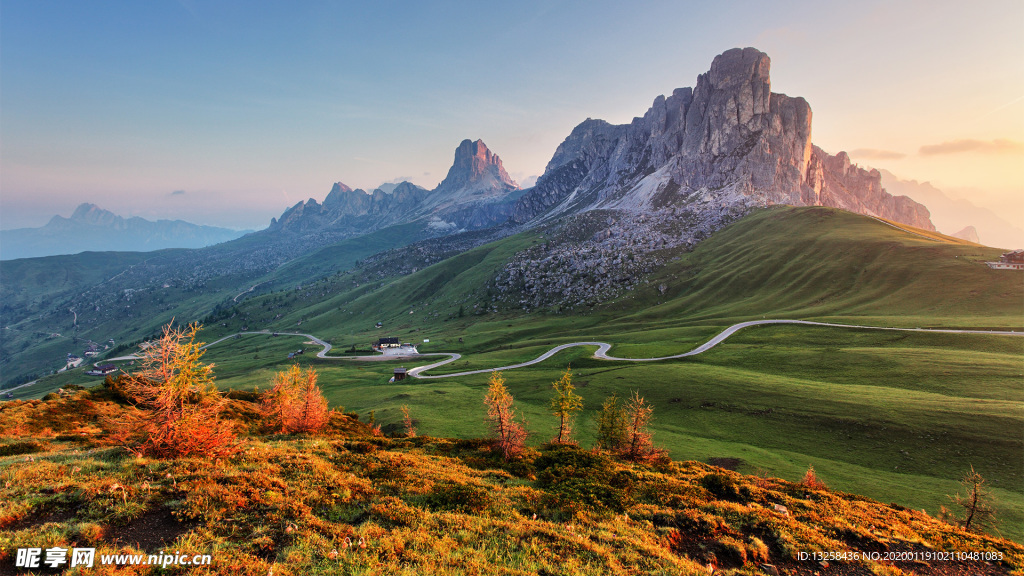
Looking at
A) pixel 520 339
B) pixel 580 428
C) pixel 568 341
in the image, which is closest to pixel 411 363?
pixel 520 339

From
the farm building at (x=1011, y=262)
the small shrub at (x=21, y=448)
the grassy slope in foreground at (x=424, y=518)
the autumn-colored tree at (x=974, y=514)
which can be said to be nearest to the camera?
the grassy slope in foreground at (x=424, y=518)

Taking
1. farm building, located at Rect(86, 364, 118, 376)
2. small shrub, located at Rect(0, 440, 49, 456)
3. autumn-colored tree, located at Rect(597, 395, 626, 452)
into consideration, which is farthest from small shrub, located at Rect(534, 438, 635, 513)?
farm building, located at Rect(86, 364, 118, 376)

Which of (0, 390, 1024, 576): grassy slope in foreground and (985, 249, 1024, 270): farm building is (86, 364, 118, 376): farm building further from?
(985, 249, 1024, 270): farm building

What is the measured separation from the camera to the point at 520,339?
146875 millimetres

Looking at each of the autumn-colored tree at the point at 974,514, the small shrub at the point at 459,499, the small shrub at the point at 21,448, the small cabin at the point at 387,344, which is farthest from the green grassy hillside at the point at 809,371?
the small shrub at the point at 21,448

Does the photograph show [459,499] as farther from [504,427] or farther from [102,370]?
[102,370]

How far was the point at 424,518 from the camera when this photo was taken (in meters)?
18.4

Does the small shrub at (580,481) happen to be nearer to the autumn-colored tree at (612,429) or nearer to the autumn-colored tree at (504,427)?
the autumn-colored tree at (504,427)

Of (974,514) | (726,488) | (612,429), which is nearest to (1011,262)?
(974,514)

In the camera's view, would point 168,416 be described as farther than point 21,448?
No

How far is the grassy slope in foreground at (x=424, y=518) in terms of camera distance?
562 inches

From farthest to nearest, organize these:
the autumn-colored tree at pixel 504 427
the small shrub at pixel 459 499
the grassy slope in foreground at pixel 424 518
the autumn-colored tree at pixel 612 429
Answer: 1. the autumn-colored tree at pixel 612 429
2. the autumn-colored tree at pixel 504 427
3. the small shrub at pixel 459 499
4. the grassy slope in foreground at pixel 424 518

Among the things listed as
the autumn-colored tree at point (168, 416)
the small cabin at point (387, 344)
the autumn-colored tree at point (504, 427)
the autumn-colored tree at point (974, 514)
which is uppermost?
the autumn-colored tree at point (168, 416)

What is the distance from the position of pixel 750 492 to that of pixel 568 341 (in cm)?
Result: 10120
